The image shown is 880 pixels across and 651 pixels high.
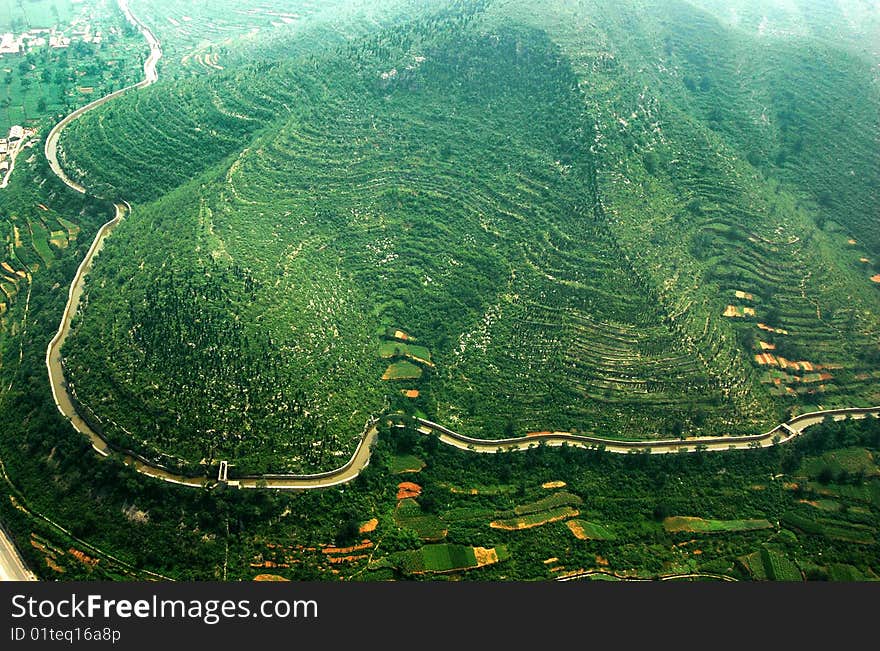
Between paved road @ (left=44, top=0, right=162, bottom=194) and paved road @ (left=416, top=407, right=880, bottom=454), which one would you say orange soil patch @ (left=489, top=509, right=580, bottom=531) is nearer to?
paved road @ (left=416, top=407, right=880, bottom=454)

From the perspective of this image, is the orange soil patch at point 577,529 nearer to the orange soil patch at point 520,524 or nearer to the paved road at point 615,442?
the orange soil patch at point 520,524

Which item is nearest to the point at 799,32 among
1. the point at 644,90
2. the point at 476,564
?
the point at 644,90

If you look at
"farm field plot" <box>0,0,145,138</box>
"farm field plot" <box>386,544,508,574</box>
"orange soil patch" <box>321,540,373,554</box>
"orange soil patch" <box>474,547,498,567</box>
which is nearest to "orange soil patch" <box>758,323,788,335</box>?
"farm field plot" <box>386,544,508,574</box>

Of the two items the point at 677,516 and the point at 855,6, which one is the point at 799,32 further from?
the point at 677,516

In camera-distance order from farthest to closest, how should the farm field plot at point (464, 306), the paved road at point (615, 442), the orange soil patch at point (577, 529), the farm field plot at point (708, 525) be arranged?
1. the paved road at point (615, 442)
2. the farm field plot at point (708, 525)
3. the orange soil patch at point (577, 529)
4. the farm field plot at point (464, 306)

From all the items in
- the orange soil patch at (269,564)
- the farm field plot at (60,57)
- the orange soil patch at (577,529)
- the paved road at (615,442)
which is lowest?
the orange soil patch at (577,529)

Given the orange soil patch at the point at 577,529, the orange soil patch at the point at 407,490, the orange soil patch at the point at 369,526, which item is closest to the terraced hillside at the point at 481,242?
the orange soil patch at the point at 407,490

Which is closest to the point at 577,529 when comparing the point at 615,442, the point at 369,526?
the point at 615,442
